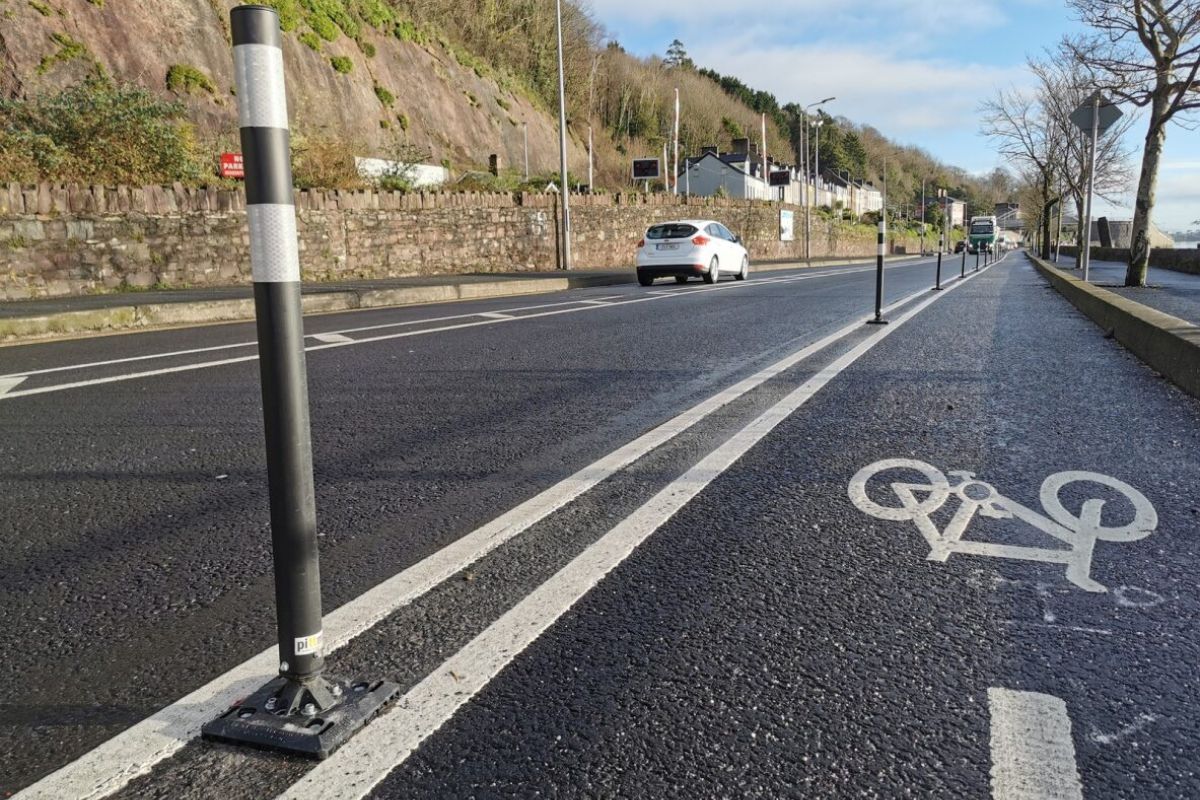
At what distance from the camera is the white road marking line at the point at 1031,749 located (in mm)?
1672

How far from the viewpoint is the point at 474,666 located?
2.14 meters

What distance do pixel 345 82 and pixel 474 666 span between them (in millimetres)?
38072

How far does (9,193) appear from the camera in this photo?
13.3m

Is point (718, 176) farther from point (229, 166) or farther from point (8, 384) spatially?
point (8, 384)

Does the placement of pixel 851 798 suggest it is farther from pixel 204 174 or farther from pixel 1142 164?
pixel 1142 164

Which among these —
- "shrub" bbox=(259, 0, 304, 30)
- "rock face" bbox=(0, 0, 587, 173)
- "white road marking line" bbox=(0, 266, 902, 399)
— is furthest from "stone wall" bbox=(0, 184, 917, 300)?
"shrub" bbox=(259, 0, 304, 30)

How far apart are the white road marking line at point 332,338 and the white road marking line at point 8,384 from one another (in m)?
2.77

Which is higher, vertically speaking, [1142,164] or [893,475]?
[1142,164]

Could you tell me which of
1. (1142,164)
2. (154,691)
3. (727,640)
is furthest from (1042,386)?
(1142,164)

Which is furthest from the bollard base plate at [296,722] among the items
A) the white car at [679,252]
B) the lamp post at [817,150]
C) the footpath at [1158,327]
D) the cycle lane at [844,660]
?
the lamp post at [817,150]

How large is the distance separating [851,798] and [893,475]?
2.36 m

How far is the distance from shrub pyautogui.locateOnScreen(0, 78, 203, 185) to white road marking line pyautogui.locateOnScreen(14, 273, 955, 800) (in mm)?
15011

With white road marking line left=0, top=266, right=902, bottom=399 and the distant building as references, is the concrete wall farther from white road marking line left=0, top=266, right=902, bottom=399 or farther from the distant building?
the distant building

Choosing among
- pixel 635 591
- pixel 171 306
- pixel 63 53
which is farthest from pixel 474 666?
pixel 63 53
